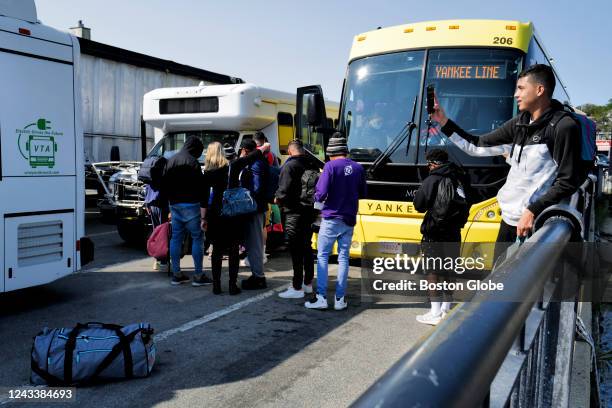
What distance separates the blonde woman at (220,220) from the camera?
676 cm

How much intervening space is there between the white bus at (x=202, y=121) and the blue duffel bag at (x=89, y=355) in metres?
5.43

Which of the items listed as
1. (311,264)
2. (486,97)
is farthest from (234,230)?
(486,97)

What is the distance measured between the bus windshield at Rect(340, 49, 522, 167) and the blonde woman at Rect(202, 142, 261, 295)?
1504 mm

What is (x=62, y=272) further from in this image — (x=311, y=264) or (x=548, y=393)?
(x=548, y=393)

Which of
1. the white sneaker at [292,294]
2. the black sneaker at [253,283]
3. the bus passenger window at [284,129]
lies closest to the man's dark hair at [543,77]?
the white sneaker at [292,294]

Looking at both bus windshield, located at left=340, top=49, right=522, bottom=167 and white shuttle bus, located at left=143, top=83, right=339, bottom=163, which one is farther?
white shuttle bus, located at left=143, top=83, right=339, bottom=163

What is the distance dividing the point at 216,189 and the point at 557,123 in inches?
165

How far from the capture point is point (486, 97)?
267 inches

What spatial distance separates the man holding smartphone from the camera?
11.4ft

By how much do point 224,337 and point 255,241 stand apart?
1.99 meters

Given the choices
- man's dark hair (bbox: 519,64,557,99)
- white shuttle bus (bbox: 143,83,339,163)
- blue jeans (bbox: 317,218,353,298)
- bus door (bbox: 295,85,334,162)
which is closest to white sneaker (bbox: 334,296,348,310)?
blue jeans (bbox: 317,218,353,298)

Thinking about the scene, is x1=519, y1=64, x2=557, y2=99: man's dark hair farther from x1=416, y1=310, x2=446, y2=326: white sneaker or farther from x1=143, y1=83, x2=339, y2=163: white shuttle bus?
x1=143, y1=83, x2=339, y2=163: white shuttle bus

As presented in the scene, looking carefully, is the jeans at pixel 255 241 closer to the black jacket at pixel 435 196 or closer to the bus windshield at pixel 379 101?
the bus windshield at pixel 379 101

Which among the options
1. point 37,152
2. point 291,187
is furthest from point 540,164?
point 37,152
